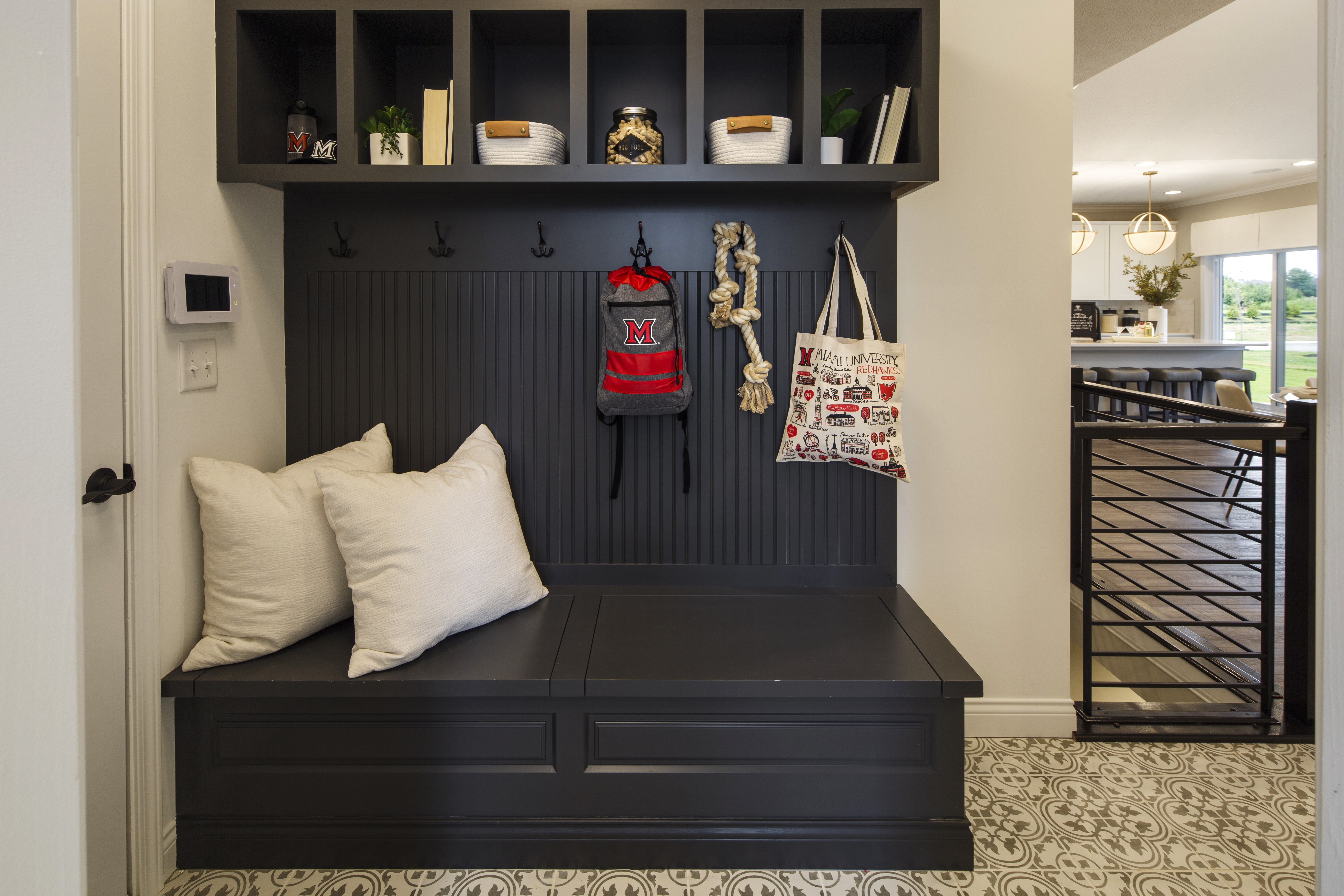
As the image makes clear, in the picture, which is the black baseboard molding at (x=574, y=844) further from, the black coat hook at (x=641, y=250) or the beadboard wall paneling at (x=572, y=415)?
the black coat hook at (x=641, y=250)

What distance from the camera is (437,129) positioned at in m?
1.97

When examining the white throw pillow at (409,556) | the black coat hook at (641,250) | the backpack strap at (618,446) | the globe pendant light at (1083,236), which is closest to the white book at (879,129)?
the black coat hook at (641,250)

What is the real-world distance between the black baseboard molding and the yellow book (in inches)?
58.6

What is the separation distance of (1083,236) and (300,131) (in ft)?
25.2

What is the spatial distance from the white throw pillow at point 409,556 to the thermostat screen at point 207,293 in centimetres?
43

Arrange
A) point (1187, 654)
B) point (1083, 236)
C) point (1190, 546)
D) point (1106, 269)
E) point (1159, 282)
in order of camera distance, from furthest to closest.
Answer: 1. point (1106, 269)
2. point (1159, 282)
3. point (1083, 236)
4. point (1190, 546)
5. point (1187, 654)

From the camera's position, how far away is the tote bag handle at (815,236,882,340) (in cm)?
216

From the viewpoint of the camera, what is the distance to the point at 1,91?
2.35 ft

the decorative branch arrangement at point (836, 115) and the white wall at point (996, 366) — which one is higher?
the decorative branch arrangement at point (836, 115)

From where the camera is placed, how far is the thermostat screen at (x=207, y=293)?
69.2 inches

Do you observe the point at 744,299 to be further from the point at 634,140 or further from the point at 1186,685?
the point at 1186,685

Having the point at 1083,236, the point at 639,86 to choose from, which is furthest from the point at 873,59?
the point at 1083,236

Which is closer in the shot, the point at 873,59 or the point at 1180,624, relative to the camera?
the point at 873,59

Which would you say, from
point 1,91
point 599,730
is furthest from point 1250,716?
point 1,91
